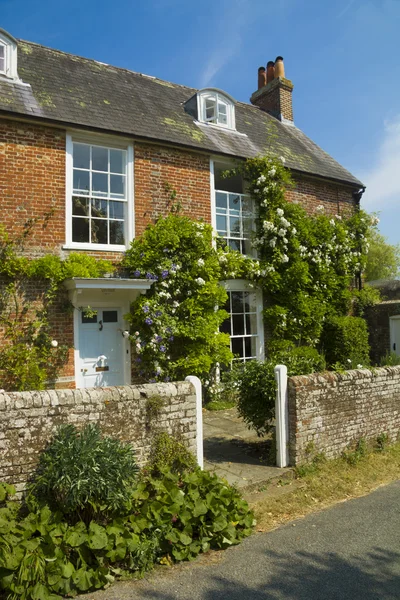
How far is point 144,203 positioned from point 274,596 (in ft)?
27.4

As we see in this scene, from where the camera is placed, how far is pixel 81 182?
9.79 meters

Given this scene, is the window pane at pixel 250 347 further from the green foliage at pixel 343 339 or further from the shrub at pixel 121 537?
the shrub at pixel 121 537

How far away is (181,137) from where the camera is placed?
11.2m

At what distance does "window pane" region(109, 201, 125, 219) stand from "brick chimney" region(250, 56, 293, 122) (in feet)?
28.8

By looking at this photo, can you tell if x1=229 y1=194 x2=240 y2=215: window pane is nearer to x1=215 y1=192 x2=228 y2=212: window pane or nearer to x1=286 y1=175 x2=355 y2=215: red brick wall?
x1=215 y1=192 x2=228 y2=212: window pane

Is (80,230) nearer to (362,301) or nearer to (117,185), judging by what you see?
(117,185)

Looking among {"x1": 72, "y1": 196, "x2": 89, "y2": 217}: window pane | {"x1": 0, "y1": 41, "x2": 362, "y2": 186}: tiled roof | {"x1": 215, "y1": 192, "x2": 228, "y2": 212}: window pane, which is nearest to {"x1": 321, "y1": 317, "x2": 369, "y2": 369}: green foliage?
{"x1": 215, "y1": 192, "x2": 228, "y2": 212}: window pane

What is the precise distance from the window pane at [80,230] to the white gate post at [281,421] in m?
5.41

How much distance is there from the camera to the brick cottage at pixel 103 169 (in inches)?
359

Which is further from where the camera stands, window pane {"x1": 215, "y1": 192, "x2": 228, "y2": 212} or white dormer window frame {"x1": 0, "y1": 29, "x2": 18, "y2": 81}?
window pane {"x1": 215, "y1": 192, "x2": 228, "y2": 212}

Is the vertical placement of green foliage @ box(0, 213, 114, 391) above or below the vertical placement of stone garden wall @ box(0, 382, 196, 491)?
above

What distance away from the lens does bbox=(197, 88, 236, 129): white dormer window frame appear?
1267cm

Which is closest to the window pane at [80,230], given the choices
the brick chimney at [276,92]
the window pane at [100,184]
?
the window pane at [100,184]

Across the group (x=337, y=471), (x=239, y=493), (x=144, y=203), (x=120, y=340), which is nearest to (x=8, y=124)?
(x=144, y=203)
